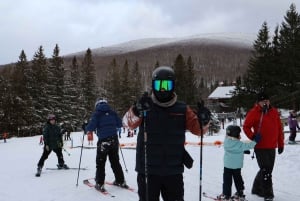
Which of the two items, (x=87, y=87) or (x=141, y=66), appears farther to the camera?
(x=141, y=66)

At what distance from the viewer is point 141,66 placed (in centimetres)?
15388

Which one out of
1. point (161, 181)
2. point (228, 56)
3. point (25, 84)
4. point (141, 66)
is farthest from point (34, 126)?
point (228, 56)

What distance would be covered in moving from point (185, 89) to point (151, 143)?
2416 inches

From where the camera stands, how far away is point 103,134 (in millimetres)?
8398

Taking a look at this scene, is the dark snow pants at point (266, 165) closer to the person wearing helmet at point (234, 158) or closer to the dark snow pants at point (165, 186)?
the person wearing helmet at point (234, 158)

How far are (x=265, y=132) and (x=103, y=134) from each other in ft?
11.1

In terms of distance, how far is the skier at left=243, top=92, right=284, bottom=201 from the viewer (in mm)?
6949

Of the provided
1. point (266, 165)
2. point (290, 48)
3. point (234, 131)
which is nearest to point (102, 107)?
point (234, 131)

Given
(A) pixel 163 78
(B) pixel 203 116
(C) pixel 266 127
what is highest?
(A) pixel 163 78

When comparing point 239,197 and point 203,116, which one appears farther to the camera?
point 239,197

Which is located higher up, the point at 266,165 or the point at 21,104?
the point at 21,104

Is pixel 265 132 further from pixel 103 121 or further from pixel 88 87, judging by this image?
pixel 88 87

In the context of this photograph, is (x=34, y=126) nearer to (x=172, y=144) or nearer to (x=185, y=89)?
(x=185, y=89)

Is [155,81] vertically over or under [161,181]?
over
